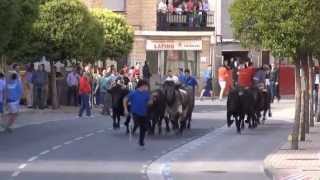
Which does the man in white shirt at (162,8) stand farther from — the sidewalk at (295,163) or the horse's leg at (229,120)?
the sidewalk at (295,163)

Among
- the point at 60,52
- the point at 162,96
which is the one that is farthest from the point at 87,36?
the point at 162,96

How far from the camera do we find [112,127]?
28234 mm

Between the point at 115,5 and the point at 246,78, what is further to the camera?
the point at 115,5

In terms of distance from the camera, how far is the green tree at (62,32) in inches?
1437

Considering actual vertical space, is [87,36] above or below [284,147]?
above

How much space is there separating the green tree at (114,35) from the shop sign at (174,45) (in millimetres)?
7149

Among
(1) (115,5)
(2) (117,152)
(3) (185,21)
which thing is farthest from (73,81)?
(1) (115,5)

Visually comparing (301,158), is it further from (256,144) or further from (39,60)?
(39,60)

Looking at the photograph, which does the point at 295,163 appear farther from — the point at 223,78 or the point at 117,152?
the point at 223,78

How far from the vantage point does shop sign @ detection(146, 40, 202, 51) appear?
55.0 metres

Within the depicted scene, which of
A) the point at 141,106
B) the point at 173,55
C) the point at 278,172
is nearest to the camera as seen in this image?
the point at 278,172

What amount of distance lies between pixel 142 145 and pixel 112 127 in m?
6.48

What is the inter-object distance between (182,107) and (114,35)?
68.1 ft

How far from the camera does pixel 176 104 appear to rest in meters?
26.4
